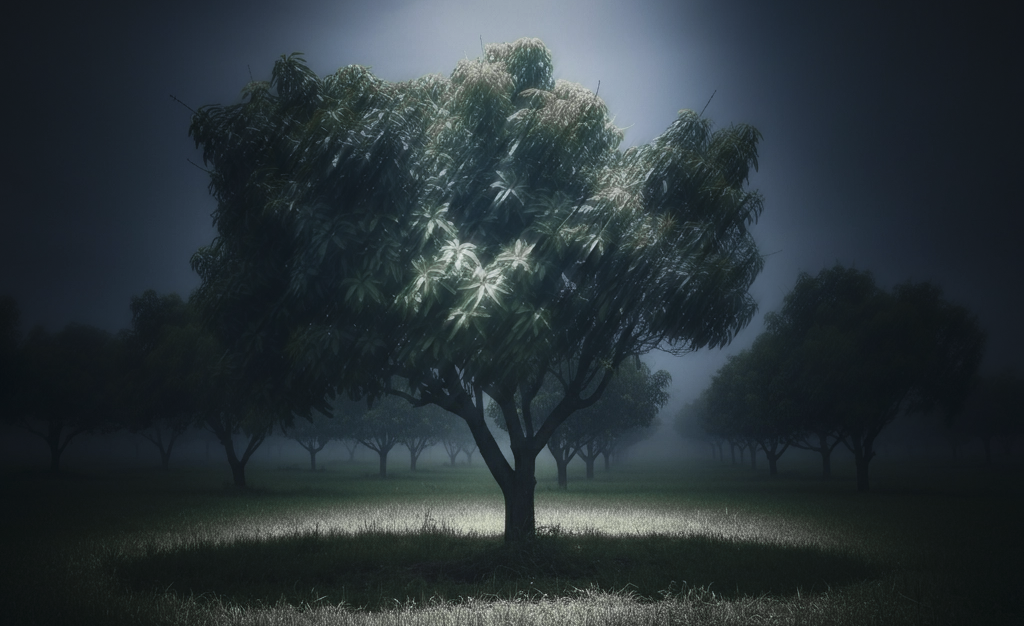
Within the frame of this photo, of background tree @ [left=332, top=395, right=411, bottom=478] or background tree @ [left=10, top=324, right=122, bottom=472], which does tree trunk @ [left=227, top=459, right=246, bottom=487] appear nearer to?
background tree @ [left=10, top=324, right=122, bottom=472]

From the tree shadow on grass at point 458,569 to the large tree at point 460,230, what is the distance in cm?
Result: 171

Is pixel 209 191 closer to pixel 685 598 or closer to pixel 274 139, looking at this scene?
pixel 274 139

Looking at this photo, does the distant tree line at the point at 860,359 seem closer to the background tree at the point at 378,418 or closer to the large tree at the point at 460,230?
the large tree at the point at 460,230

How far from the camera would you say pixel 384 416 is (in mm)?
58125

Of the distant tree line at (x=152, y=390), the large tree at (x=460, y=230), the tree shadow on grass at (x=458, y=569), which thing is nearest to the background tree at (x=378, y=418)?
the distant tree line at (x=152, y=390)

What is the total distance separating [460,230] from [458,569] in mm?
6861

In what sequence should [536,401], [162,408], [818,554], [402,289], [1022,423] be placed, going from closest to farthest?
[402,289], [818,554], [162,408], [536,401], [1022,423]

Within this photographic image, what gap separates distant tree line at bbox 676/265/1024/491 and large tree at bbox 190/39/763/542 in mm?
28600

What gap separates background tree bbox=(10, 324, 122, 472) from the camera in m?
46.4

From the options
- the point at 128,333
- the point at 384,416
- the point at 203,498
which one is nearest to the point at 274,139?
the point at 203,498

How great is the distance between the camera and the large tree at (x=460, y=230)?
1114 cm

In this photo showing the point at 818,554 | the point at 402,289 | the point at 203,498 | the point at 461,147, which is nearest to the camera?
the point at 402,289

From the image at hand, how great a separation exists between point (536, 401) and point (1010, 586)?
31.1 m

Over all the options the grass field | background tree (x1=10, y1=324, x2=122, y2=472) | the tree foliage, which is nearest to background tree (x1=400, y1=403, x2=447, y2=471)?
background tree (x1=10, y1=324, x2=122, y2=472)
